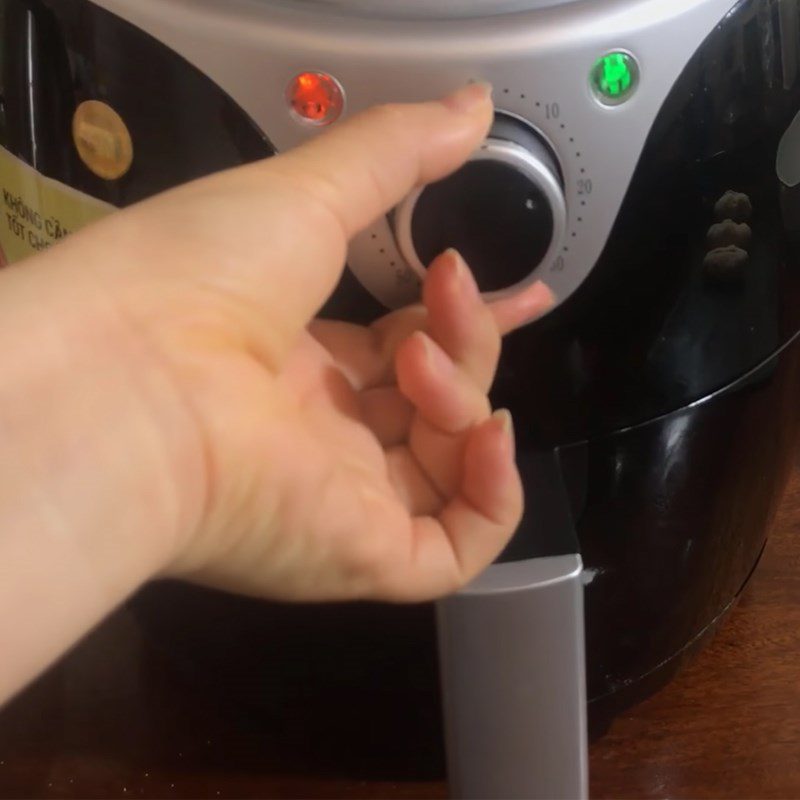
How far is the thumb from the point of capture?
0.82 feet

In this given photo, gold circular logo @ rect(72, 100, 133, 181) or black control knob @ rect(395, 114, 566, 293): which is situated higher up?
gold circular logo @ rect(72, 100, 133, 181)

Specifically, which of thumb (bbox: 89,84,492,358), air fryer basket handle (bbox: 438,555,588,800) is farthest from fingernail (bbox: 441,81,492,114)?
air fryer basket handle (bbox: 438,555,588,800)

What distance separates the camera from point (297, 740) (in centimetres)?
40

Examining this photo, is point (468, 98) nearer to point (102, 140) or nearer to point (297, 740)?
point (102, 140)

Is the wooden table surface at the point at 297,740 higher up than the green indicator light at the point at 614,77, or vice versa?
the green indicator light at the point at 614,77

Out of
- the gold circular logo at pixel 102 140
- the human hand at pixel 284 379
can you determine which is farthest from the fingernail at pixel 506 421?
the gold circular logo at pixel 102 140

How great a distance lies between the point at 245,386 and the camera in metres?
0.26

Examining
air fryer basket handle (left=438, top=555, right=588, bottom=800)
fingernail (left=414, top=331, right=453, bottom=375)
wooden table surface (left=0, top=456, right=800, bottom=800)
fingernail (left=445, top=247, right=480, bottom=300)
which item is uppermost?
fingernail (left=445, top=247, right=480, bottom=300)

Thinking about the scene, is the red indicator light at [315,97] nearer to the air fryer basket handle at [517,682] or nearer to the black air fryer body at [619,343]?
the black air fryer body at [619,343]

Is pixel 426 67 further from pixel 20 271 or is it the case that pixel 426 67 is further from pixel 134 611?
pixel 134 611

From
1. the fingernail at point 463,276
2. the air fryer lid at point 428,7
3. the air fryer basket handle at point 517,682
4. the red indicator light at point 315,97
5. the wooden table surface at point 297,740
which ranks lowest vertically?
the wooden table surface at point 297,740

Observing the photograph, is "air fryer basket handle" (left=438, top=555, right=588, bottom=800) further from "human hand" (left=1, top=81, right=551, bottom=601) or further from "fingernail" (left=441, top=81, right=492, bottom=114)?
"fingernail" (left=441, top=81, right=492, bottom=114)

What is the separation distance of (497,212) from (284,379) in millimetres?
70

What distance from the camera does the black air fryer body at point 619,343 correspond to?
27 centimetres
